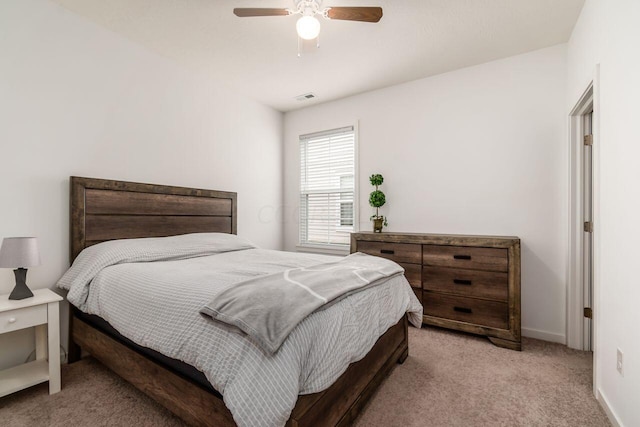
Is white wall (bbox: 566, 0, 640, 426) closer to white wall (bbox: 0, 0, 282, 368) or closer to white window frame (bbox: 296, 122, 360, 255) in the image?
white window frame (bbox: 296, 122, 360, 255)

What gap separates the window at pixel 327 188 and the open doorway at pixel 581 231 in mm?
2159

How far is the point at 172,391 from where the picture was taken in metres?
1.42

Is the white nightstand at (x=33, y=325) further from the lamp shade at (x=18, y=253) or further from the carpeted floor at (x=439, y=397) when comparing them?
the lamp shade at (x=18, y=253)

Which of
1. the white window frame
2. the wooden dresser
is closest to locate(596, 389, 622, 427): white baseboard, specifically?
the wooden dresser

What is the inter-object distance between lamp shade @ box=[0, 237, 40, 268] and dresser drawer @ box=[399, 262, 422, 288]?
2.87m

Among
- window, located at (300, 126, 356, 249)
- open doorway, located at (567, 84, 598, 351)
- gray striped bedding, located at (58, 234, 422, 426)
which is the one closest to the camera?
gray striped bedding, located at (58, 234, 422, 426)

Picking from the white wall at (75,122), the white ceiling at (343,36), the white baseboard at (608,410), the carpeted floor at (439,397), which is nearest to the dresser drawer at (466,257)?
the carpeted floor at (439,397)

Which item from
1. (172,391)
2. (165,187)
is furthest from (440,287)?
(165,187)

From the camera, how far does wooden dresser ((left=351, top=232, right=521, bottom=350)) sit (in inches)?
99.0

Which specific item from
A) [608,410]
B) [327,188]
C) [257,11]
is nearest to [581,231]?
[608,410]

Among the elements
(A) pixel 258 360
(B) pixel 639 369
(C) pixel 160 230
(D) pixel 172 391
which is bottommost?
(D) pixel 172 391

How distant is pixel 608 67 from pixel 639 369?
61.8 inches

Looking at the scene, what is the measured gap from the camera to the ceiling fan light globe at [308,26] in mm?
1811

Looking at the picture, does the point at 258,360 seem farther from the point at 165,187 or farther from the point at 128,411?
Answer: the point at 165,187
